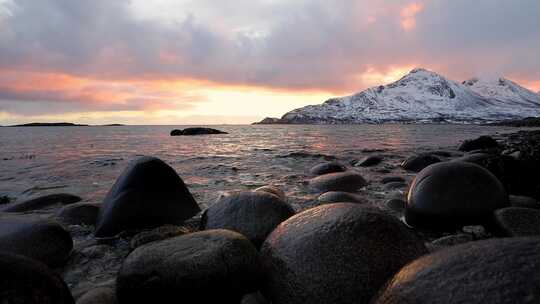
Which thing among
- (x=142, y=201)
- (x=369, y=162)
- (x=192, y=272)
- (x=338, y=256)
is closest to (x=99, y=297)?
(x=192, y=272)

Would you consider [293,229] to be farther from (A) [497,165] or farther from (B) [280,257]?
(A) [497,165]

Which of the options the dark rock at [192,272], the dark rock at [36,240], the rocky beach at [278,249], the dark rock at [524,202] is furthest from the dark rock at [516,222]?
the dark rock at [36,240]

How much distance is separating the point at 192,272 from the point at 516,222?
14.9 ft

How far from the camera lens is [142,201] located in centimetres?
641

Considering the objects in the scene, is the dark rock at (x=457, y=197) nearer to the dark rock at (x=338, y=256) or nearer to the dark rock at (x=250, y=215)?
the dark rock at (x=250, y=215)

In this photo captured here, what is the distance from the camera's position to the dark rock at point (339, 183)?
10105 mm

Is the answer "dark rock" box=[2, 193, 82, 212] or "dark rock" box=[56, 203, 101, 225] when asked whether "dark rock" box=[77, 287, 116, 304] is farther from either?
"dark rock" box=[2, 193, 82, 212]

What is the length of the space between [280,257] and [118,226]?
428 cm

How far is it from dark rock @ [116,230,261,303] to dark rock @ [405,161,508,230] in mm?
3464

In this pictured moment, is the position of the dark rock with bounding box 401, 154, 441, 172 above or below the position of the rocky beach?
below

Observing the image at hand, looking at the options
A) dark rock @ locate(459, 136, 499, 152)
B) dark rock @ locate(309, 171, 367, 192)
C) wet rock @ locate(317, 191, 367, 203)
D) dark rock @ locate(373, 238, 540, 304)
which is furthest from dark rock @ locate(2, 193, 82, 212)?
dark rock @ locate(459, 136, 499, 152)

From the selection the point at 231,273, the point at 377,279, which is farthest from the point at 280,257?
the point at 377,279

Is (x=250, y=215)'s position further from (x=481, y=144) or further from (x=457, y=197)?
(x=481, y=144)

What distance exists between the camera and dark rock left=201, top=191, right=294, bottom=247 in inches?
185
